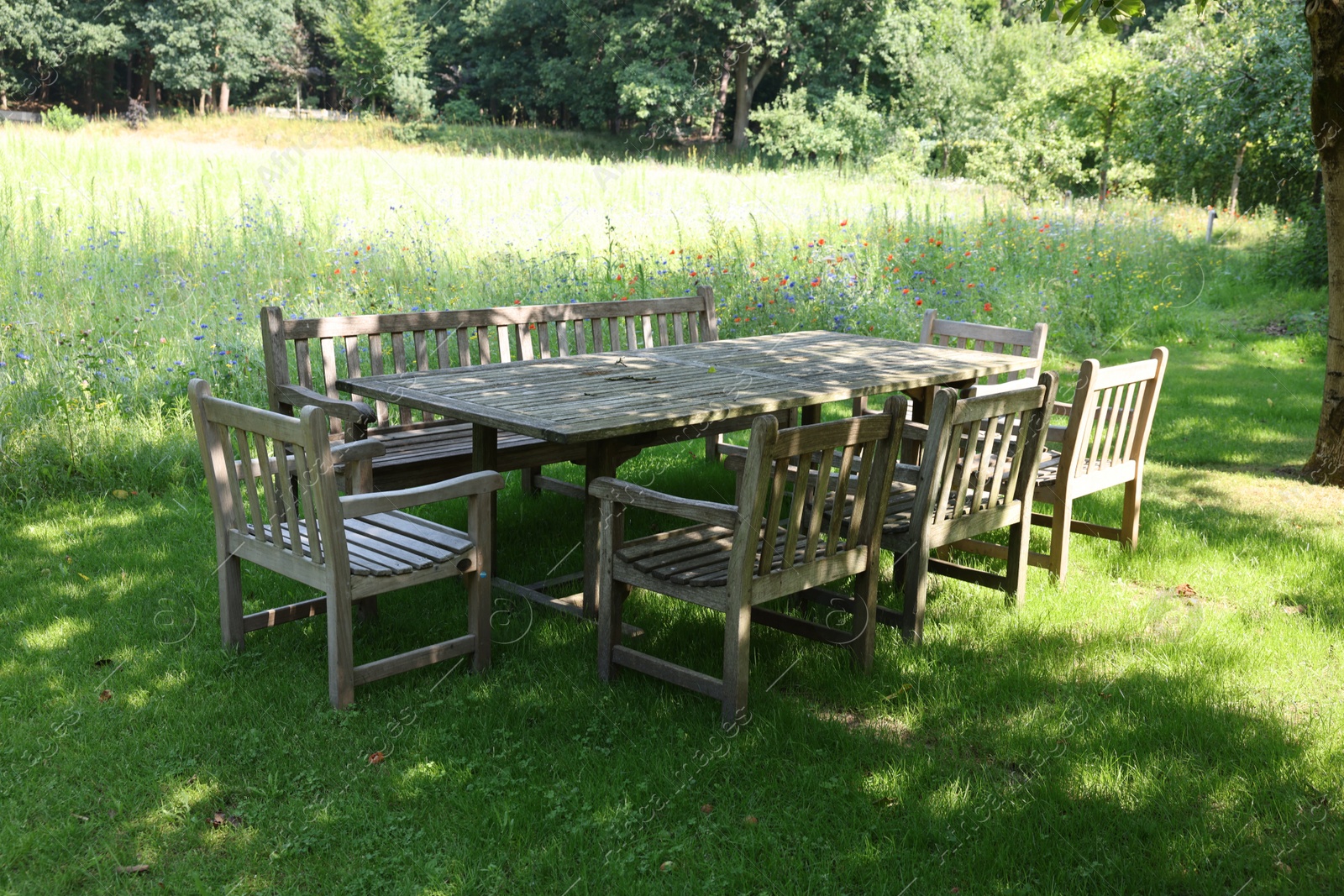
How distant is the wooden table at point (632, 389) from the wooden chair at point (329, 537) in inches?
14.3

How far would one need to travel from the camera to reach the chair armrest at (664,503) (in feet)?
10.7

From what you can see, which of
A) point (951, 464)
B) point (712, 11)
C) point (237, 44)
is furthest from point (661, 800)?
point (237, 44)

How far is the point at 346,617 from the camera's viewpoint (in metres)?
3.41

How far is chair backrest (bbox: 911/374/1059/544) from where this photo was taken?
3.81 metres

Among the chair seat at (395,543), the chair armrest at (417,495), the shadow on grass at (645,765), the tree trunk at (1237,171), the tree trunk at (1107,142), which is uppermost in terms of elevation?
the tree trunk at (1107,142)

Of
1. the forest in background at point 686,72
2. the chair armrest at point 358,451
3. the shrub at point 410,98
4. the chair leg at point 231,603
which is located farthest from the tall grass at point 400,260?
the shrub at point 410,98

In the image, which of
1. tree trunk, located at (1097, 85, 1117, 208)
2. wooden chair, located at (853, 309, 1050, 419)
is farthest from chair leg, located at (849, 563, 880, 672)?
tree trunk, located at (1097, 85, 1117, 208)

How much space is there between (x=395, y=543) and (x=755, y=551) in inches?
52.6

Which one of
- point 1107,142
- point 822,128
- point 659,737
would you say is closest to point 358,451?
point 659,737

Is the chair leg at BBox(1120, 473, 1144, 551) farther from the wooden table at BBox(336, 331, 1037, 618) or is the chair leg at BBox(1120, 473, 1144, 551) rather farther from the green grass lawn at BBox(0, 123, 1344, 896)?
the wooden table at BBox(336, 331, 1037, 618)

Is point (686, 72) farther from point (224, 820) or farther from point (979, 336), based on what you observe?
point (224, 820)

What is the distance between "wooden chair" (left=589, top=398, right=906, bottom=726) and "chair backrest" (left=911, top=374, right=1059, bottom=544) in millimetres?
314

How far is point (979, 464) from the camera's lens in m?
4.25

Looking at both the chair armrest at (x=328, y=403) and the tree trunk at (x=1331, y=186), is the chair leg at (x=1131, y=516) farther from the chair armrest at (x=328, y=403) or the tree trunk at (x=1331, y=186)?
the chair armrest at (x=328, y=403)
